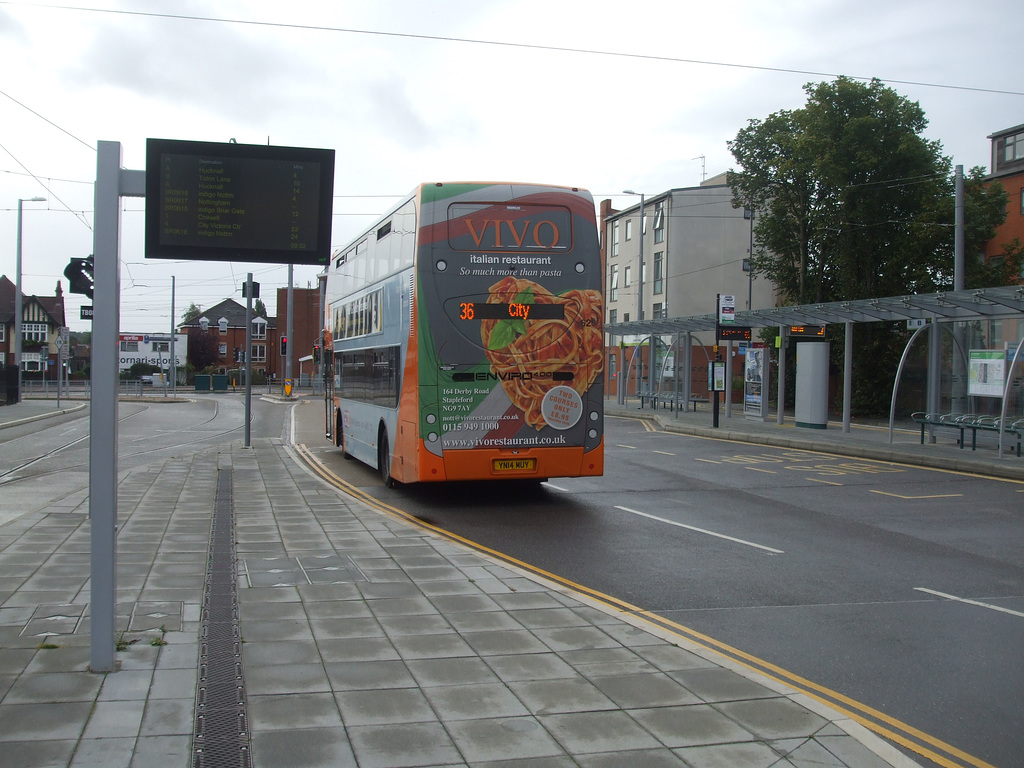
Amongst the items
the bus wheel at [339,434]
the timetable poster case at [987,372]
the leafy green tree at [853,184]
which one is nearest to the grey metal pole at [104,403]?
the bus wheel at [339,434]

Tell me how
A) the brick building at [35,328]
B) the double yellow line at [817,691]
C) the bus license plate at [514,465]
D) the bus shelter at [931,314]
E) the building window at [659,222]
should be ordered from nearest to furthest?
1. the double yellow line at [817,691]
2. the bus license plate at [514,465]
3. the bus shelter at [931,314]
4. the building window at [659,222]
5. the brick building at [35,328]

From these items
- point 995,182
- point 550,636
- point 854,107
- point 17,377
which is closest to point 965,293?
point 550,636

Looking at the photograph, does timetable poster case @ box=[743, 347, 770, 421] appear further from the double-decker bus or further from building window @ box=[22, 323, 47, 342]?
building window @ box=[22, 323, 47, 342]

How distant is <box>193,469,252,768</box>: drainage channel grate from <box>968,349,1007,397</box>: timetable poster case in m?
16.3

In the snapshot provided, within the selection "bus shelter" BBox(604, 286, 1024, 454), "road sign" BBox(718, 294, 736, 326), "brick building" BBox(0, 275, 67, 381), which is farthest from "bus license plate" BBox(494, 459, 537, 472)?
"brick building" BBox(0, 275, 67, 381)

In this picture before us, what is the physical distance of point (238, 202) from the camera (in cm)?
512

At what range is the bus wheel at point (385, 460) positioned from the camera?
13017mm

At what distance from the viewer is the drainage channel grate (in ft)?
12.1

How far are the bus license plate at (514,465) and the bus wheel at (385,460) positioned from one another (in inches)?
92.7

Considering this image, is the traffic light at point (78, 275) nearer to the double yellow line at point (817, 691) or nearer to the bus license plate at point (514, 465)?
the double yellow line at point (817, 691)

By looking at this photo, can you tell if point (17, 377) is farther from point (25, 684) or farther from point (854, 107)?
point (25, 684)

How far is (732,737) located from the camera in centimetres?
393

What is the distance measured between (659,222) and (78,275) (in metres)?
51.1

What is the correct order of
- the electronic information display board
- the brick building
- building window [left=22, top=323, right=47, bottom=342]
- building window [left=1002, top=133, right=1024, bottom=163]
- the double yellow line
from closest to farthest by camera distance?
the double yellow line, the electronic information display board, building window [left=1002, top=133, right=1024, bottom=163], the brick building, building window [left=22, top=323, right=47, bottom=342]
